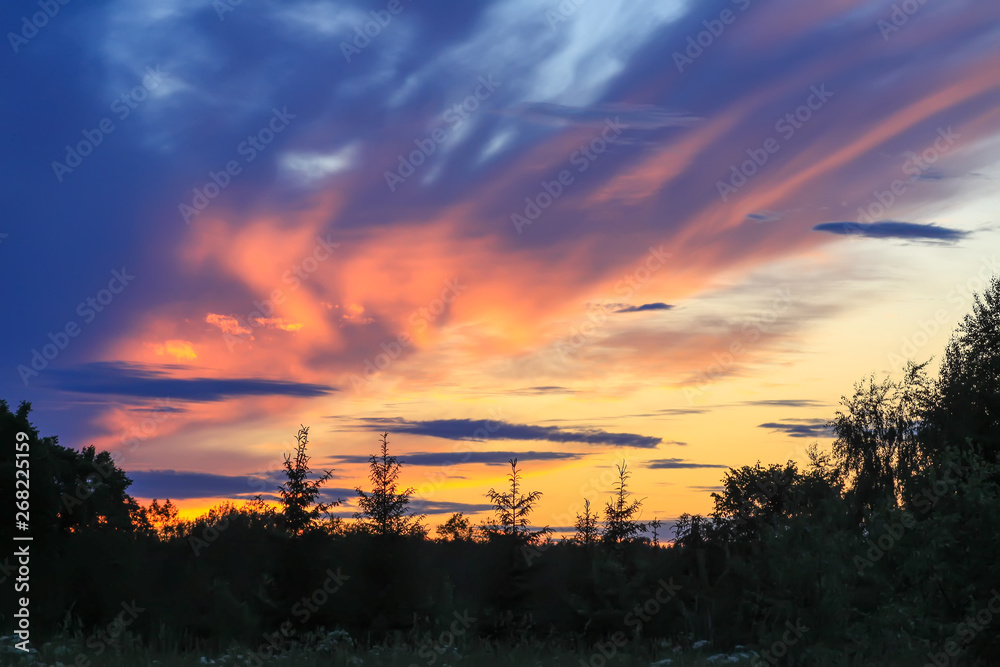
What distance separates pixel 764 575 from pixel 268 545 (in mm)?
14708

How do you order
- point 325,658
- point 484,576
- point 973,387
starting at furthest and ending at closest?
1. point 973,387
2. point 484,576
3. point 325,658

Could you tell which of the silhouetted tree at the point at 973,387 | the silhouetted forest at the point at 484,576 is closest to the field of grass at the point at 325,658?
the silhouetted forest at the point at 484,576

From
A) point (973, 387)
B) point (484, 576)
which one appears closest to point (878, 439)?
point (973, 387)

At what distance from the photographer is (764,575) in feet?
79.3

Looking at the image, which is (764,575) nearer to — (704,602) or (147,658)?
(704,602)

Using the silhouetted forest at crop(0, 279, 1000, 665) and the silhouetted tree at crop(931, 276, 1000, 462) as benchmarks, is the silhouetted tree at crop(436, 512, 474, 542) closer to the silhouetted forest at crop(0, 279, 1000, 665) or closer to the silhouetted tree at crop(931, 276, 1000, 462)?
the silhouetted forest at crop(0, 279, 1000, 665)

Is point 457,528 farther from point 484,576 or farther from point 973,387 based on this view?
point 973,387

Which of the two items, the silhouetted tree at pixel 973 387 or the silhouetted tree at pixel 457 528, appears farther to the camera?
the silhouetted tree at pixel 973 387

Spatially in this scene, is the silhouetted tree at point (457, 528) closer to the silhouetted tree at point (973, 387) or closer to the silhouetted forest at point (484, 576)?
the silhouetted forest at point (484, 576)

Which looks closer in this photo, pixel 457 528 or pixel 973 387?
pixel 457 528

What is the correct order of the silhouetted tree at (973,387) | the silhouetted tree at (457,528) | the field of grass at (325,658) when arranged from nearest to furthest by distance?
the field of grass at (325,658) < the silhouetted tree at (457,528) < the silhouetted tree at (973,387)

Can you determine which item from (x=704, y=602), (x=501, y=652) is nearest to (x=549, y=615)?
(x=704, y=602)

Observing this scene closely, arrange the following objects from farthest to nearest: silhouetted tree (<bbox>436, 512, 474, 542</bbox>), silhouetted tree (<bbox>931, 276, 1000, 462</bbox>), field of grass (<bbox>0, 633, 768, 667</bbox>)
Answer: silhouetted tree (<bbox>931, 276, 1000, 462</bbox>)
silhouetted tree (<bbox>436, 512, 474, 542</bbox>)
field of grass (<bbox>0, 633, 768, 667</bbox>)

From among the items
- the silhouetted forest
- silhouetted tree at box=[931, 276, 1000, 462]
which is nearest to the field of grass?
the silhouetted forest
